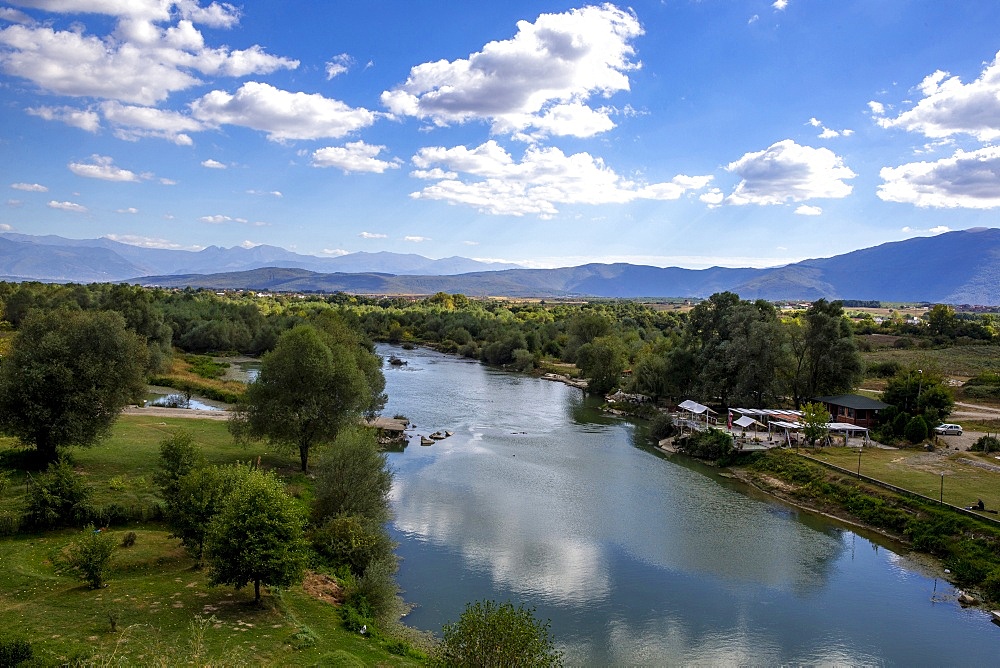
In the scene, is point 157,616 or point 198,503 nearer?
point 157,616

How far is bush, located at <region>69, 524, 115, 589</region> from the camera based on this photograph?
17.6m

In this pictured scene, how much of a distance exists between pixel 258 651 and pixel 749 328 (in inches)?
1883

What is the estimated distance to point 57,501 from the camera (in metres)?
21.7

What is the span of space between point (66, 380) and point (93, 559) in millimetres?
12619

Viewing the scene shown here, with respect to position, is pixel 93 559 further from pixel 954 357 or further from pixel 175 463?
pixel 954 357

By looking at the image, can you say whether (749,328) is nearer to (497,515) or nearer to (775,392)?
(775,392)

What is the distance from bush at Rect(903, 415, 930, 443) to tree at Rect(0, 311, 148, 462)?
46052 millimetres

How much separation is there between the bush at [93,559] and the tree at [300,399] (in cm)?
1410

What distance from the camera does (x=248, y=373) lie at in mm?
74375

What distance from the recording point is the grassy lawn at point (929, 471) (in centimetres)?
3023

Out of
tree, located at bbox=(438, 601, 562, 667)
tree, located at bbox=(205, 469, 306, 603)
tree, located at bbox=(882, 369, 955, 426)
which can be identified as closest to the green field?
tree, located at bbox=(205, 469, 306, 603)

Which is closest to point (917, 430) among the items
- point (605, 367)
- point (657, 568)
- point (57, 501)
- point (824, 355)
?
point (824, 355)

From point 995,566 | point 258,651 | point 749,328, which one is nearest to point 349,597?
point 258,651

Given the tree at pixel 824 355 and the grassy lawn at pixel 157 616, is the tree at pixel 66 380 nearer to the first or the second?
the grassy lawn at pixel 157 616
